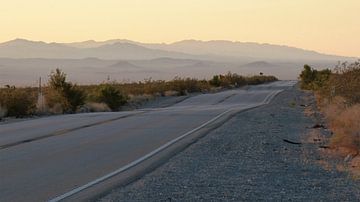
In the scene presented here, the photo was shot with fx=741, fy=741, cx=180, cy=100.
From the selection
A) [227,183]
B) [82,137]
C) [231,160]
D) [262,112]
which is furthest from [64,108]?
[227,183]

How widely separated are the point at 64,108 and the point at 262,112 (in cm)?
1055

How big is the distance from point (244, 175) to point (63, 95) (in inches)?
1019

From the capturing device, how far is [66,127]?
2389 centimetres

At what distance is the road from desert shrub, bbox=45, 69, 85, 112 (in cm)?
945

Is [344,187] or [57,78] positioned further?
[57,78]

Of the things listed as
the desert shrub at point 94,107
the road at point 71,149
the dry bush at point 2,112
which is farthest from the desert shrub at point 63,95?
the road at point 71,149

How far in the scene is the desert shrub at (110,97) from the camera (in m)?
42.5

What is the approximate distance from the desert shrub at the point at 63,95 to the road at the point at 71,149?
9.45m

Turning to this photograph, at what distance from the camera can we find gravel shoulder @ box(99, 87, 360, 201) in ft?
37.0

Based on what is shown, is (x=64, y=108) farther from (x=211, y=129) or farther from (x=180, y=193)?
(x=180, y=193)

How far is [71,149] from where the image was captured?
17.5 meters

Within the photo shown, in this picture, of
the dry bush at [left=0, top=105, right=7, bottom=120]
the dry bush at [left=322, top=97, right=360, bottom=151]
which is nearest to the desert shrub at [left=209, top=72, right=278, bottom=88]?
the dry bush at [left=0, top=105, right=7, bottom=120]

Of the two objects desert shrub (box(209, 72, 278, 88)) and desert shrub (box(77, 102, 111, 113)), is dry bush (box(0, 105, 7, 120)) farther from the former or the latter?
desert shrub (box(209, 72, 278, 88))

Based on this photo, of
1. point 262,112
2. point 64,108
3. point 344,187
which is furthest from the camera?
point 64,108
